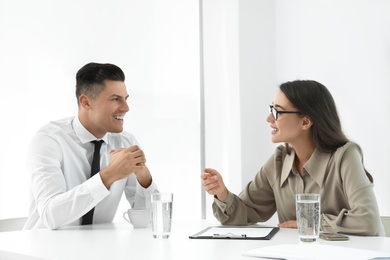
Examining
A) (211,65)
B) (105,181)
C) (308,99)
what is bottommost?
(105,181)

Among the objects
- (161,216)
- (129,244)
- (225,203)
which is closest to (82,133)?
(225,203)

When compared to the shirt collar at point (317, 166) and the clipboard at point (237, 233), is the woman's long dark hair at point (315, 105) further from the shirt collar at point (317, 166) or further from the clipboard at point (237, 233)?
the clipboard at point (237, 233)

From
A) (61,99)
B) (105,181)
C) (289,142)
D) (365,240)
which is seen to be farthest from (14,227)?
(365,240)

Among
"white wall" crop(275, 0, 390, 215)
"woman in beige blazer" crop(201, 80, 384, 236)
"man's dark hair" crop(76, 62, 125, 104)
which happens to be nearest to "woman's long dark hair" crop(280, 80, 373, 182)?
"woman in beige blazer" crop(201, 80, 384, 236)

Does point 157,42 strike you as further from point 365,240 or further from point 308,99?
point 365,240

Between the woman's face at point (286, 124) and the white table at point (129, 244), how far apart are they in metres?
0.51

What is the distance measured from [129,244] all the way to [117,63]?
2033 mm

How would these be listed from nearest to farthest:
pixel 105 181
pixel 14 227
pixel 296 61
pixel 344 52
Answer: pixel 105 181
pixel 14 227
pixel 344 52
pixel 296 61

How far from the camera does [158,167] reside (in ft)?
12.8

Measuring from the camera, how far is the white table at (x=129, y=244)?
57.1 inches

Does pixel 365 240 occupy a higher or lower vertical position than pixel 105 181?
lower

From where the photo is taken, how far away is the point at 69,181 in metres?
2.47

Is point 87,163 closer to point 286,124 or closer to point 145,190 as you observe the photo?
point 145,190

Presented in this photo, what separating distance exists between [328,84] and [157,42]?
1.23m
